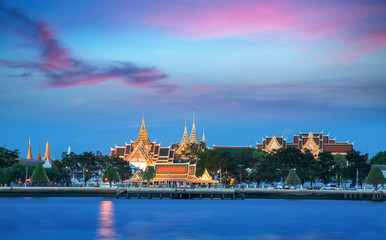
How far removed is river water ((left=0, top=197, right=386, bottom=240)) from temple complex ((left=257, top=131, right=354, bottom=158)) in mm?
78488

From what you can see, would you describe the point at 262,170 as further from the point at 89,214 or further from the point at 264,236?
the point at 264,236

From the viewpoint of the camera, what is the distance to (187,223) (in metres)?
72.2

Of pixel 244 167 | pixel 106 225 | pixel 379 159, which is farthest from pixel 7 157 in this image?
pixel 379 159

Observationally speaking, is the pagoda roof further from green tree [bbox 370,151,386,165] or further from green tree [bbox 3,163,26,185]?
green tree [bbox 370,151,386,165]

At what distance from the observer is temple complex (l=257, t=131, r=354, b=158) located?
173 m

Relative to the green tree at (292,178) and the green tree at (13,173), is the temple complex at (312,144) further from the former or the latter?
the green tree at (13,173)

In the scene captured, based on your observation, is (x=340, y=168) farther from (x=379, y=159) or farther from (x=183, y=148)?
(x=183, y=148)

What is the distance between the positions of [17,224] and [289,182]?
212 ft

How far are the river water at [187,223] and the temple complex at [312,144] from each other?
7849 centimetres

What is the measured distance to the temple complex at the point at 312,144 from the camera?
566 ft

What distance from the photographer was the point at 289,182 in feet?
398

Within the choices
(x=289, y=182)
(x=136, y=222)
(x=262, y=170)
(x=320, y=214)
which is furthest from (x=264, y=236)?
(x=262, y=170)

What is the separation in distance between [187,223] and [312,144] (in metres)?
109

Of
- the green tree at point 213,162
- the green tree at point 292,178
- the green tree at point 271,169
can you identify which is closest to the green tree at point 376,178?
the green tree at point 292,178
